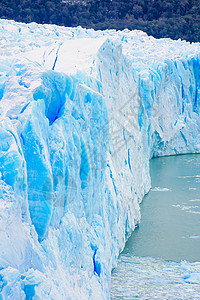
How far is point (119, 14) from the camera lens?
65.9 ft

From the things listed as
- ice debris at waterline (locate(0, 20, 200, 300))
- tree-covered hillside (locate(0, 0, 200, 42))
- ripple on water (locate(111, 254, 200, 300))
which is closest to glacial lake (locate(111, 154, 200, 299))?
ripple on water (locate(111, 254, 200, 300))

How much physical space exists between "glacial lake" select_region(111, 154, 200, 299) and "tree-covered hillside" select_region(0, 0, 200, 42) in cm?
1096

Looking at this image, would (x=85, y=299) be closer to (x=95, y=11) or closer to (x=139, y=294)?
(x=139, y=294)

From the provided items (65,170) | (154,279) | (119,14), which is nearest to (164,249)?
(154,279)

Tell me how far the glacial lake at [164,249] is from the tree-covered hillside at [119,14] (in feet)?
36.0

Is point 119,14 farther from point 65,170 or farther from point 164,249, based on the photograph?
point 65,170

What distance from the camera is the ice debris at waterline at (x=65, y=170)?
249 cm

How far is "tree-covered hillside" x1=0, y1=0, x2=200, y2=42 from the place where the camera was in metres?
17.9

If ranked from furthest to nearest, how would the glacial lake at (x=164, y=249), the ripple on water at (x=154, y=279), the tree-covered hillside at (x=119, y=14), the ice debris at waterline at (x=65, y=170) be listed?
the tree-covered hillside at (x=119, y=14), the glacial lake at (x=164, y=249), the ripple on water at (x=154, y=279), the ice debris at waterline at (x=65, y=170)

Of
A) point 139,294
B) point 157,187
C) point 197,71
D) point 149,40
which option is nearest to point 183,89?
point 197,71

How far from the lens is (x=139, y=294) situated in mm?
4199

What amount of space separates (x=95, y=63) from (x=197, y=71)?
7244mm

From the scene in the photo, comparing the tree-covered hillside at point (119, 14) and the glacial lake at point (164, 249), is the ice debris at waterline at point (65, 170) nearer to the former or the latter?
the glacial lake at point (164, 249)

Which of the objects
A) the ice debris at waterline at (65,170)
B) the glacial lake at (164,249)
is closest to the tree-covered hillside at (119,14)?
the glacial lake at (164,249)
